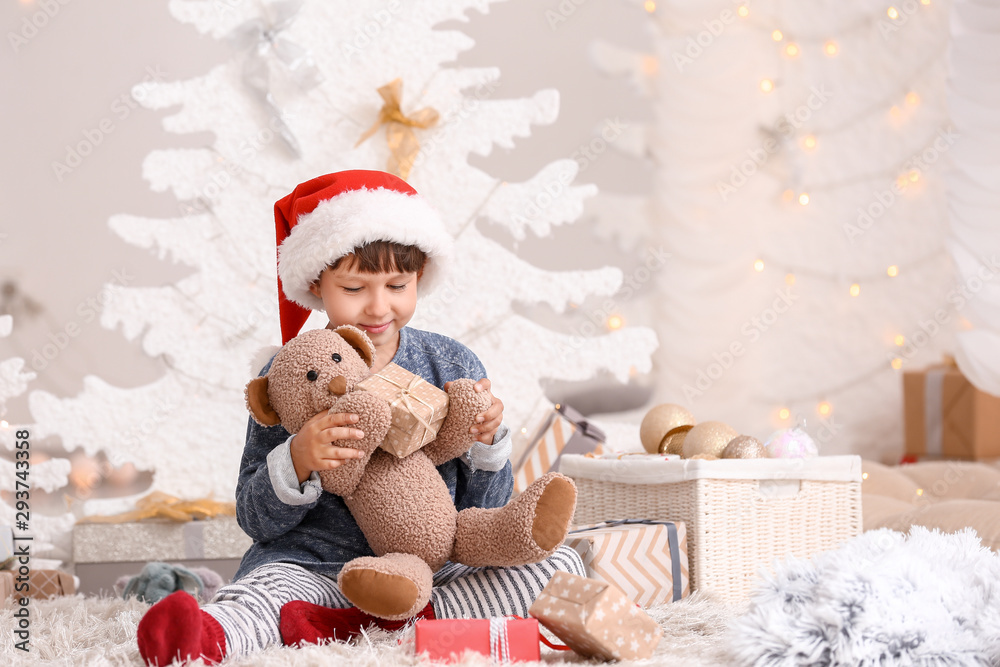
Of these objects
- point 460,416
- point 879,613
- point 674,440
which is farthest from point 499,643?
point 674,440

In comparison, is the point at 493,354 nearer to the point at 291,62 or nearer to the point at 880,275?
the point at 291,62

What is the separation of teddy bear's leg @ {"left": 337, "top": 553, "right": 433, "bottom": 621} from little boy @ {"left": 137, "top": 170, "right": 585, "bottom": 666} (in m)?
0.10

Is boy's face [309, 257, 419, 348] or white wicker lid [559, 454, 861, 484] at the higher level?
boy's face [309, 257, 419, 348]

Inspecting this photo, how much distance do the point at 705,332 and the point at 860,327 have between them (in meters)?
0.48

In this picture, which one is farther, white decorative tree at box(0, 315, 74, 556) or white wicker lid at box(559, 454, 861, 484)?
white decorative tree at box(0, 315, 74, 556)

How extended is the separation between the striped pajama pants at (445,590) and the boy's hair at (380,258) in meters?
0.37

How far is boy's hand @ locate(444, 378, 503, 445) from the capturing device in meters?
1.00

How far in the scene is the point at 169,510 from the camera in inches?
77.8

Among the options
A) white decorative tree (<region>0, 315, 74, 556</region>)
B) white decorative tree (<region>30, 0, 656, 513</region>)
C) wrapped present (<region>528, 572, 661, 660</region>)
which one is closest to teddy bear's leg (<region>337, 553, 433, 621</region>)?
wrapped present (<region>528, 572, 661, 660</region>)

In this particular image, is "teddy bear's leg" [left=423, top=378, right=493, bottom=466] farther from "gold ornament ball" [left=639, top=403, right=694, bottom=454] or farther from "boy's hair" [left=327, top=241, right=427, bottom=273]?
"gold ornament ball" [left=639, top=403, right=694, bottom=454]

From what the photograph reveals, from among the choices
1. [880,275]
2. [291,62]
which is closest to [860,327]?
[880,275]

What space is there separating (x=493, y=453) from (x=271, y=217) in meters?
1.31

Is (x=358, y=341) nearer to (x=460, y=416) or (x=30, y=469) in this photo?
(x=460, y=416)

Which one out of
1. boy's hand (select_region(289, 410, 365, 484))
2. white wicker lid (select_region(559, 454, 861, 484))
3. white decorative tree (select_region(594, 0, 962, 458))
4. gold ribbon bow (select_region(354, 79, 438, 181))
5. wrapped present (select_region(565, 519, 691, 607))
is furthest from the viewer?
white decorative tree (select_region(594, 0, 962, 458))
